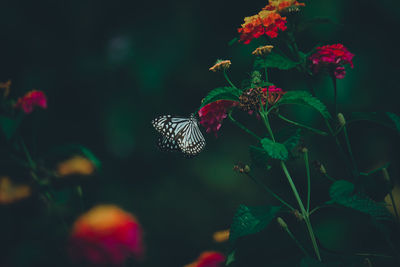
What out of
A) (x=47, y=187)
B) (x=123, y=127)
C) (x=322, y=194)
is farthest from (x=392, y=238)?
(x=123, y=127)

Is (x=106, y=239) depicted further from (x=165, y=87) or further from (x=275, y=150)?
(x=165, y=87)

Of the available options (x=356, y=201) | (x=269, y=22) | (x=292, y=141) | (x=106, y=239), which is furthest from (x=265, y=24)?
(x=106, y=239)

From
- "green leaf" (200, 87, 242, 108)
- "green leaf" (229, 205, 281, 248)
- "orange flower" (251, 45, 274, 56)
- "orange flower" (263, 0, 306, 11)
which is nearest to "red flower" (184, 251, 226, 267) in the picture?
"green leaf" (229, 205, 281, 248)

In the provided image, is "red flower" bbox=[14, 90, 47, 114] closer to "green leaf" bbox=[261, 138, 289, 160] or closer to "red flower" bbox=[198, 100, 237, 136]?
"red flower" bbox=[198, 100, 237, 136]

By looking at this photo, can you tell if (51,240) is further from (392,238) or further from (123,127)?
(123,127)

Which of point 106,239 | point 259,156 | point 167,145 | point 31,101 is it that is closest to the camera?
point 106,239

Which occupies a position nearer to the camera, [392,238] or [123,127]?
[392,238]

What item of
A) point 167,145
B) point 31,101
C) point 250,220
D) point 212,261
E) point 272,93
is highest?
point 31,101
